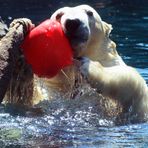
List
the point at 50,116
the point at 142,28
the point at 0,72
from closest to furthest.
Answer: the point at 0,72 → the point at 50,116 → the point at 142,28

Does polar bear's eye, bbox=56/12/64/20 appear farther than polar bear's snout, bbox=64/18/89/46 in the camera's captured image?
Yes

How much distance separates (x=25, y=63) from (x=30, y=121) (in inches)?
20.3

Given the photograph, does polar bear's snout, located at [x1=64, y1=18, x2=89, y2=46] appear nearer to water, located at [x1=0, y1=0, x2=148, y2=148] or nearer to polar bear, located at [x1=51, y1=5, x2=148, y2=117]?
polar bear, located at [x1=51, y1=5, x2=148, y2=117]

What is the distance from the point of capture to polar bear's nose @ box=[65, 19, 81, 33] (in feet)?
17.1

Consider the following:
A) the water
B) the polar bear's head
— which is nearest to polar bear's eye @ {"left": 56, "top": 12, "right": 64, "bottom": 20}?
the polar bear's head

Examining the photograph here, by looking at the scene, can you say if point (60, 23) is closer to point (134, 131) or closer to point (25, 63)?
point (25, 63)

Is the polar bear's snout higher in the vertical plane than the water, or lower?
higher

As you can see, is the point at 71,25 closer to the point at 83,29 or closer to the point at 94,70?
the point at 83,29

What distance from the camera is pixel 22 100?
5664 mm

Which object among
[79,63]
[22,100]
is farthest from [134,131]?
[22,100]

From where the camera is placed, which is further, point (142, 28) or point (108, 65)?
point (142, 28)

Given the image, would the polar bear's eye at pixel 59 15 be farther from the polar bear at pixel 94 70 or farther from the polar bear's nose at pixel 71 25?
the polar bear's nose at pixel 71 25

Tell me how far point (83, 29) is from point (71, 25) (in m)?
0.12

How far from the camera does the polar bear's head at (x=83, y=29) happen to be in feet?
17.3
